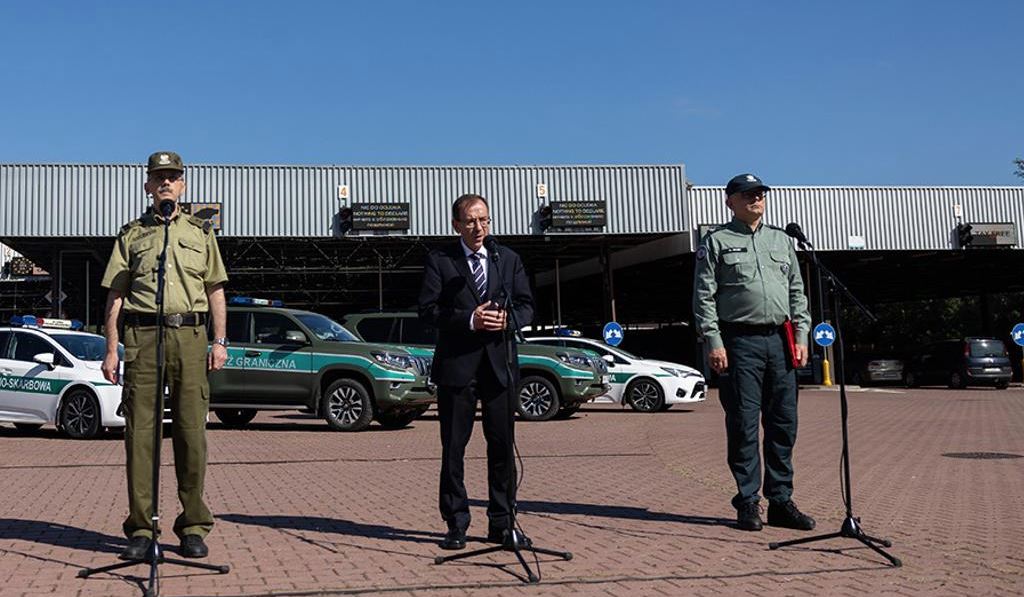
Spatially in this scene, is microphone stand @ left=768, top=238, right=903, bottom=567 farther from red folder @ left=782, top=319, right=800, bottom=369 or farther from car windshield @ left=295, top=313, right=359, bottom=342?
car windshield @ left=295, top=313, right=359, bottom=342

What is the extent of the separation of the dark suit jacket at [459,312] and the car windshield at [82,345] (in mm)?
10141

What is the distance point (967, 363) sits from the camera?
113 feet

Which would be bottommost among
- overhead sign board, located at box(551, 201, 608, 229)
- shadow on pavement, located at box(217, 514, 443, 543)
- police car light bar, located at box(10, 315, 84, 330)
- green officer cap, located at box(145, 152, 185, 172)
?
shadow on pavement, located at box(217, 514, 443, 543)

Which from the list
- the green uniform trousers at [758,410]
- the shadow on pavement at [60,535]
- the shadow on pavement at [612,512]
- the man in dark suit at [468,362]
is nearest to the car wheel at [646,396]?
the shadow on pavement at [612,512]

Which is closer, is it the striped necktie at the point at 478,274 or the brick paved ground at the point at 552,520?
the brick paved ground at the point at 552,520

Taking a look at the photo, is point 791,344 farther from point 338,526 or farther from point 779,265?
point 338,526

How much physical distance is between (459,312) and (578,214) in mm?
29682

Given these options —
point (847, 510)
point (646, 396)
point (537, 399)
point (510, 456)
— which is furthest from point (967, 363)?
point (510, 456)

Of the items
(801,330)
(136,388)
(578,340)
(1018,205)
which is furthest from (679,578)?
(1018,205)

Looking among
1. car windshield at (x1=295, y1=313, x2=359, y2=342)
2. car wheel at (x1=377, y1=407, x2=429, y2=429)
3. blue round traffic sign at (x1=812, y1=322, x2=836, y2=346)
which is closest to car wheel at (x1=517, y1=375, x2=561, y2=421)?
car wheel at (x1=377, y1=407, x2=429, y2=429)

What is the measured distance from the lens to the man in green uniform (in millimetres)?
5527

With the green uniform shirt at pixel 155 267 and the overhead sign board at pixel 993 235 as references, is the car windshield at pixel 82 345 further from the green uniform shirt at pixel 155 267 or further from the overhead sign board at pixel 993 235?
the overhead sign board at pixel 993 235

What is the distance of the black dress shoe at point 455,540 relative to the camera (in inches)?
225

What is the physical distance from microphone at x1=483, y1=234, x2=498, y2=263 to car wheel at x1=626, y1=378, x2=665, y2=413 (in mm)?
15524
